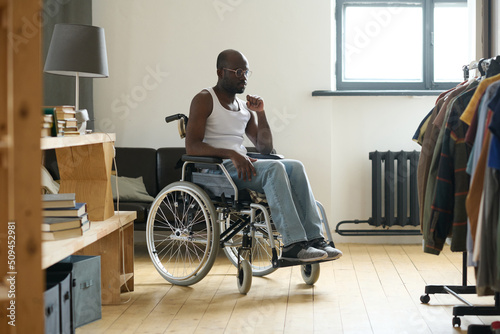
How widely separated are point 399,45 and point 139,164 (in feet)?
6.69

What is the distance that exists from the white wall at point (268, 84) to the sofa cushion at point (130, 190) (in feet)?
1.77

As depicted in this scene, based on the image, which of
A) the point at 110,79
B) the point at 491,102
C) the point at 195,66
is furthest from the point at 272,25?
the point at 491,102

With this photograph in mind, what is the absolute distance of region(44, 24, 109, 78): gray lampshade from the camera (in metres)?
3.35

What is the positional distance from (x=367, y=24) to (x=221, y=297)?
2537mm

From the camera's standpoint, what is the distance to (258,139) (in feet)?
11.2

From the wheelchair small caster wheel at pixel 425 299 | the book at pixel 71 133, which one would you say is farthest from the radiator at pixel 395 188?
the book at pixel 71 133

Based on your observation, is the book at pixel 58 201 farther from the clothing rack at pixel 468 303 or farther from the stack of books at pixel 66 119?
the clothing rack at pixel 468 303

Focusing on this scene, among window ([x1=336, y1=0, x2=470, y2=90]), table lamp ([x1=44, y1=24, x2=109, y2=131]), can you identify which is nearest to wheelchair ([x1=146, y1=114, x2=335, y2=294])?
table lamp ([x1=44, y1=24, x2=109, y2=131])

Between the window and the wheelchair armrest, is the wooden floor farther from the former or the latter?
the window

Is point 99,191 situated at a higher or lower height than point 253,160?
lower

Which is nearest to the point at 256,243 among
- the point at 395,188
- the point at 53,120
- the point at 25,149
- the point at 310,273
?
the point at 310,273

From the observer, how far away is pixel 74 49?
11.1 ft

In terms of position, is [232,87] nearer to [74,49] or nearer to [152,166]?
[74,49]

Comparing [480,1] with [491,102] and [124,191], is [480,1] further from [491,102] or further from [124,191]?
[124,191]
